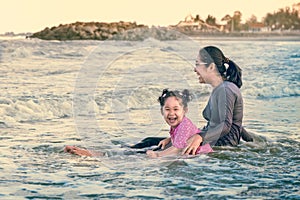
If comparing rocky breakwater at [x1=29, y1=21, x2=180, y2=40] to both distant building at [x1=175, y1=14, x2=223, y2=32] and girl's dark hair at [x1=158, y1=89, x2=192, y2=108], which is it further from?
girl's dark hair at [x1=158, y1=89, x2=192, y2=108]

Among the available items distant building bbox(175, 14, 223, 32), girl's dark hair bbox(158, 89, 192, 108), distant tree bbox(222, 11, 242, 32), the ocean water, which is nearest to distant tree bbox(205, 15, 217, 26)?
distant building bbox(175, 14, 223, 32)

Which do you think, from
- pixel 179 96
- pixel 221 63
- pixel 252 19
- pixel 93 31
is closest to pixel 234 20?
pixel 252 19

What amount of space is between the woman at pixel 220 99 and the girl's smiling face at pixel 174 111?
146mm

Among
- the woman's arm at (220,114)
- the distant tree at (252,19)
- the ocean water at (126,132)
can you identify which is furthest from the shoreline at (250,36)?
the woman's arm at (220,114)

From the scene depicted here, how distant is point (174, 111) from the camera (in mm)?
3398

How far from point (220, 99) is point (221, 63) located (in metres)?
0.24

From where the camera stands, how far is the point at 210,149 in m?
3.55

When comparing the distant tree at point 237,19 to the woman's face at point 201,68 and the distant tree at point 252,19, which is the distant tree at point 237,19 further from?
the woman's face at point 201,68

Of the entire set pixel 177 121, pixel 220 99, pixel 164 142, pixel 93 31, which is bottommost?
pixel 164 142

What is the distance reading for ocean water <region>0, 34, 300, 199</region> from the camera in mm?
2930

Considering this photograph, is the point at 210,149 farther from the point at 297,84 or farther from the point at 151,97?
the point at 297,84

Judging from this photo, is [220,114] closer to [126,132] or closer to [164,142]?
[164,142]

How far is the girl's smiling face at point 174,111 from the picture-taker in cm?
340

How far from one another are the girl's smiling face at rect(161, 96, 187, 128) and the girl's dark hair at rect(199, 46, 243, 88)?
34 centimetres
